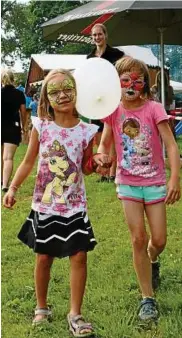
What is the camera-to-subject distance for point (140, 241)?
3615mm

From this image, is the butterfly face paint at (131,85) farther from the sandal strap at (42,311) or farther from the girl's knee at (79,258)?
the sandal strap at (42,311)

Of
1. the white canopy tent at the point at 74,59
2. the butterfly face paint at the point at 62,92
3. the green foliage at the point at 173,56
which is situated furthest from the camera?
the white canopy tent at the point at 74,59

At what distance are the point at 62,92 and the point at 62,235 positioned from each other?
0.80 metres

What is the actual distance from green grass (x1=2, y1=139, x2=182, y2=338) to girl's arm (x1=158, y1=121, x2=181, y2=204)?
70 centimetres

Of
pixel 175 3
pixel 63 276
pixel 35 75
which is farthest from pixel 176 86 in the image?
pixel 63 276

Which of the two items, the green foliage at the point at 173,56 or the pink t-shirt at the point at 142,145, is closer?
the pink t-shirt at the point at 142,145

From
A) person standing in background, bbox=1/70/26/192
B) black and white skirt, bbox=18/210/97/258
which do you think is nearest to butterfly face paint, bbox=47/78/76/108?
black and white skirt, bbox=18/210/97/258

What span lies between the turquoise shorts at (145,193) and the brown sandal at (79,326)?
0.75 meters

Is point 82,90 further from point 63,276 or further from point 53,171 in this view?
point 63,276

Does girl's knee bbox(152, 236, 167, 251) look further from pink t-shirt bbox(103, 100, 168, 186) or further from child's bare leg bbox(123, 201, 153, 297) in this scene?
pink t-shirt bbox(103, 100, 168, 186)

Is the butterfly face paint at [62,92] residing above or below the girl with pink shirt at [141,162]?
above

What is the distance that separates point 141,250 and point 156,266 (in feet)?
1.75

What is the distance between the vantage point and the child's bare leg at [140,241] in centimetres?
361

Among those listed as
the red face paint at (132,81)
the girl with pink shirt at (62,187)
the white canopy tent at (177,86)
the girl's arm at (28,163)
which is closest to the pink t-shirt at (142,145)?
the red face paint at (132,81)
